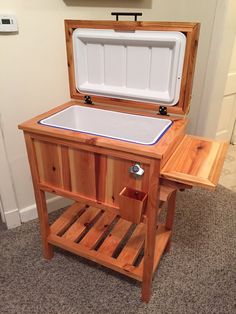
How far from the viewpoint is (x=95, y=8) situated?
1410 mm

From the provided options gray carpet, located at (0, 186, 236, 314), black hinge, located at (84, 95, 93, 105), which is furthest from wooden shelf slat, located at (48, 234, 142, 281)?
black hinge, located at (84, 95, 93, 105)

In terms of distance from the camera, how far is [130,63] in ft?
3.76

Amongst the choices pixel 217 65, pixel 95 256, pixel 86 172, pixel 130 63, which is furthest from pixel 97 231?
pixel 217 65

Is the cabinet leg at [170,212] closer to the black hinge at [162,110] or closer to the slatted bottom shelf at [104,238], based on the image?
the slatted bottom shelf at [104,238]

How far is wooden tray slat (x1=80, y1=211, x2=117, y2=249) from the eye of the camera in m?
1.33

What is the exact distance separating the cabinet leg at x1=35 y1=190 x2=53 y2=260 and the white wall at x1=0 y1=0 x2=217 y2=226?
1.25 ft

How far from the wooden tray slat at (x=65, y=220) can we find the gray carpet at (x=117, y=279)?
0.15m

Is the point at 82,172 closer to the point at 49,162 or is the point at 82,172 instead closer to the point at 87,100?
the point at 49,162

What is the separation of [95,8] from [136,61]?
20.5 inches

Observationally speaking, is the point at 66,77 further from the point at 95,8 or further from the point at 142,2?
the point at 142,2

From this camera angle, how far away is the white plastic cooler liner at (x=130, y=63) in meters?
1.04

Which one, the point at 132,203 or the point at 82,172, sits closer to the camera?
the point at 132,203

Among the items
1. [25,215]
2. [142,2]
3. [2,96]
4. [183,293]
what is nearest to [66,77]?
[2,96]

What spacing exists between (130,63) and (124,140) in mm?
409
